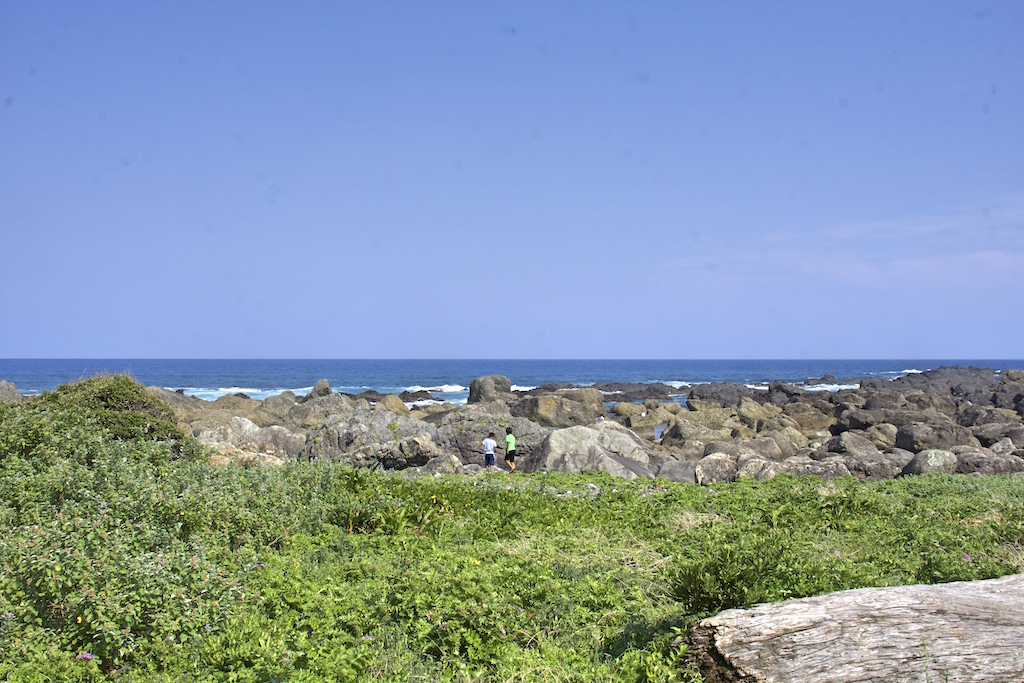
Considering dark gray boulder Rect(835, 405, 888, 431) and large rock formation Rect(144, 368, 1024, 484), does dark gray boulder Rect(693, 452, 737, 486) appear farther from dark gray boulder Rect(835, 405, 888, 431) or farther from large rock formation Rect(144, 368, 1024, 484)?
dark gray boulder Rect(835, 405, 888, 431)

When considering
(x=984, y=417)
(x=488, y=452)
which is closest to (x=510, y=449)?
(x=488, y=452)

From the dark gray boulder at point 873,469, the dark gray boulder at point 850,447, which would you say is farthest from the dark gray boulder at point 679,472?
the dark gray boulder at point 850,447

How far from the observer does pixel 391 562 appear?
805cm

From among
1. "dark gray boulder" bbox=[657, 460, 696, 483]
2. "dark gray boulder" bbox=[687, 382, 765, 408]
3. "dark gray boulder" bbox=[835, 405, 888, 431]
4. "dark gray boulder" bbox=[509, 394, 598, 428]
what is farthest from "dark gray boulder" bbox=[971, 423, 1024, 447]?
"dark gray boulder" bbox=[687, 382, 765, 408]

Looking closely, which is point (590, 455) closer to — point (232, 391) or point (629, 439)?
point (629, 439)

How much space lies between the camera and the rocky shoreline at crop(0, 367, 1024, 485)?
17.2 meters

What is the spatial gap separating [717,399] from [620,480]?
160 ft

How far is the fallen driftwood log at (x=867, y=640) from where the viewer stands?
15.9 feet

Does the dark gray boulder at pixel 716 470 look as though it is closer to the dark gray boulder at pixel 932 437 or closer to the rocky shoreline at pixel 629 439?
the rocky shoreline at pixel 629 439

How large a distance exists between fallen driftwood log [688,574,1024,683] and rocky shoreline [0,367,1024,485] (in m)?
9.31

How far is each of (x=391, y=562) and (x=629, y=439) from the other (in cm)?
1366

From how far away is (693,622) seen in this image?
5.74 metres

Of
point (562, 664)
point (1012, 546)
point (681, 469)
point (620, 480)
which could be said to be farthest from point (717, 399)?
point (562, 664)

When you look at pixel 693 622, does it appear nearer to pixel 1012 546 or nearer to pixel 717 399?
pixel 1012 546
